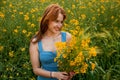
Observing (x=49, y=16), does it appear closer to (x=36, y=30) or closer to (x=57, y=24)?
(x=57, y=24)

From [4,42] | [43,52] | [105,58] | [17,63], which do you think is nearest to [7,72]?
[17,63]

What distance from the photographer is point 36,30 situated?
4.51m

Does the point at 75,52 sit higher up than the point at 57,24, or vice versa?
the point at 57,24

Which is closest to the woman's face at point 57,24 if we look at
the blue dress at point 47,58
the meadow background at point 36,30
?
the blue dress at point 47,58

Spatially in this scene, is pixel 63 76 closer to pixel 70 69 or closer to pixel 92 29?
pixel 70 69

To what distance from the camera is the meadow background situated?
158 inches

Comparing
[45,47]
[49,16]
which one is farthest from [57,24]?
[45,47]

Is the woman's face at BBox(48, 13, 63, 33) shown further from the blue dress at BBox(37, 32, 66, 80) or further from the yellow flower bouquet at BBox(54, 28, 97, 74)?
the yellow flower bouquet at BBox(54, 28, 97, 74)

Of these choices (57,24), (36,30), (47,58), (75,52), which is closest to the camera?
(75,52)

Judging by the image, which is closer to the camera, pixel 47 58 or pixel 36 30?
pixel 47 58

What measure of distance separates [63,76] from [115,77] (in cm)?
141

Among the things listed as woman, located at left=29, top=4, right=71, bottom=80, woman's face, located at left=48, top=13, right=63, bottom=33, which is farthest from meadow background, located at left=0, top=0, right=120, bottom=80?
woman's face, located at left=48, top=13, right=63, bottom=33

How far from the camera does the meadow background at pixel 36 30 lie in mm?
4004

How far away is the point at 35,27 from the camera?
4598 millimetres
